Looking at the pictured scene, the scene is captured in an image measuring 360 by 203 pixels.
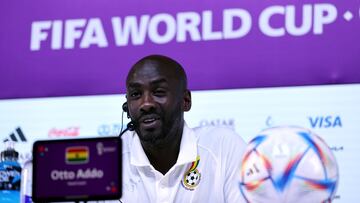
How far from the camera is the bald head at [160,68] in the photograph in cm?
204

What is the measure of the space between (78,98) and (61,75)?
148mm

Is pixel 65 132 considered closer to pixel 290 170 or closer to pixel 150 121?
pixel 150 121

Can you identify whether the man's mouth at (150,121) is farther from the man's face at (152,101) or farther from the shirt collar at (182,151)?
the shirt collar at (182,151)

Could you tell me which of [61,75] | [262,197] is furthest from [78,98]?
[262,197]

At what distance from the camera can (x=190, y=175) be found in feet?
6.79

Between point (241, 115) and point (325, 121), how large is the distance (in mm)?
325

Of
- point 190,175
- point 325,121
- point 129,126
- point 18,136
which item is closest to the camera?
point 129,126

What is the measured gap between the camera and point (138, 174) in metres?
2.11

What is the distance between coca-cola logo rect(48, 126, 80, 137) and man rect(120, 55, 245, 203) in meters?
0.83

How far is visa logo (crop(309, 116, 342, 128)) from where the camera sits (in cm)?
268

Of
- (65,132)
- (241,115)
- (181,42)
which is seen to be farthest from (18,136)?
(241,115)

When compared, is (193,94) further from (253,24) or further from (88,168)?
(88,168)

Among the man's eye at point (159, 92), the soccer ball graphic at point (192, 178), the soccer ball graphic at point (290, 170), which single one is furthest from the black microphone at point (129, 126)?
the soccer ball graphic at point (290, 170)

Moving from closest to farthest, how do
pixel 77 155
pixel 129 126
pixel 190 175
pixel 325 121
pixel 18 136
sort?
1. pixel 77 155
2. pixel 129 126
3. pixel 190 175
4. pixel 325 121
5. pixel 18 136
